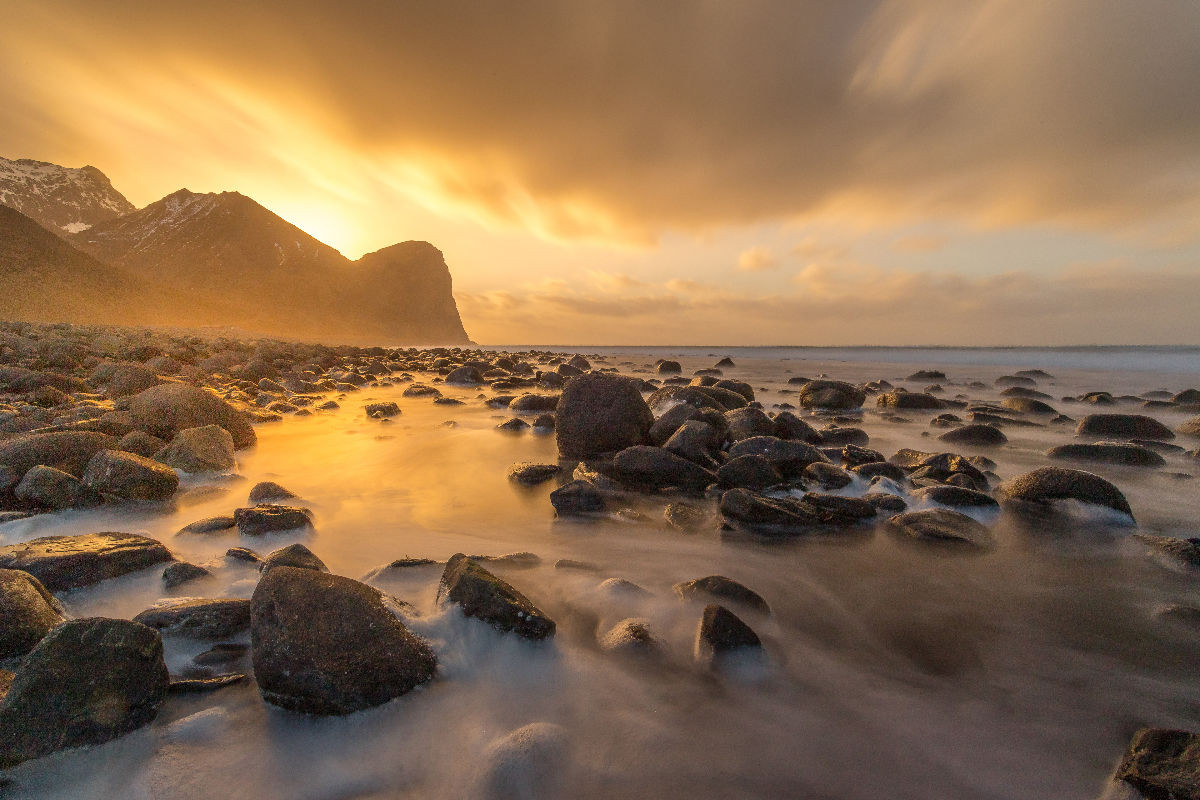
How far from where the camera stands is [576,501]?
349 cm

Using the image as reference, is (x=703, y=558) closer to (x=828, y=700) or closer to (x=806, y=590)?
(x=806, y=590)

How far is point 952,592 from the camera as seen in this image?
2.41m

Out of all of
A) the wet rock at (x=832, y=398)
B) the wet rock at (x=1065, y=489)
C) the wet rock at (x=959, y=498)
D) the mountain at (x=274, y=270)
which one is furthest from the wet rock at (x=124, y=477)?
the mountain at (x=274, y=270)

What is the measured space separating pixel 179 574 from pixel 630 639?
2052 mm

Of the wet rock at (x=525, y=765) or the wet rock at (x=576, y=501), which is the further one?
the wet rock at (x=576, y=501)

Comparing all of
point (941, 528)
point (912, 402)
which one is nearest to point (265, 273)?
point (912, 402)

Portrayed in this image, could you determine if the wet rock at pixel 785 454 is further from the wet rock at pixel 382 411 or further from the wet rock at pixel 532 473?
the wet rock at pixel 382 411

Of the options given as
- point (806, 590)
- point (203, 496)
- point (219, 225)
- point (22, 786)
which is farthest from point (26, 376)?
point (219, 225)

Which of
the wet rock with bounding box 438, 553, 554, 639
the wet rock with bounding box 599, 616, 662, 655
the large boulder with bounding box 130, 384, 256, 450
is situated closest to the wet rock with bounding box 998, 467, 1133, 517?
the wet rock with bounding box 599, 616, 662, 655

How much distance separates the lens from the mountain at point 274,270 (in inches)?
2849

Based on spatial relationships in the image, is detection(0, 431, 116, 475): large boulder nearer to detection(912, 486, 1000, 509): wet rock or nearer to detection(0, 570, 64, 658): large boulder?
detection(0, 570, 64, 658): large boulder

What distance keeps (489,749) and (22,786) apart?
1.10 metres

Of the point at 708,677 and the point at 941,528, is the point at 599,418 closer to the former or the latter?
the point at 941,528

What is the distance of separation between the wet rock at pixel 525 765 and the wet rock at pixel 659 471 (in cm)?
264
